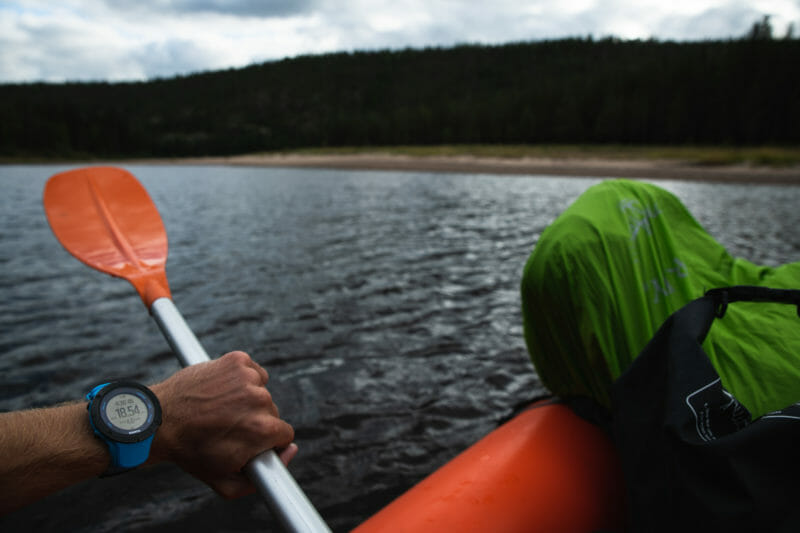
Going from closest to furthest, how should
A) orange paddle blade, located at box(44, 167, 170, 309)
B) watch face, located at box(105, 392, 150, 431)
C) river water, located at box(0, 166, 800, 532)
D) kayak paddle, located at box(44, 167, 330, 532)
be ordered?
watch face, located at box(105, 392, 150, 431) → kayak paddle, located at box(44, 167, 330, 532) → orange paddle blade, located at box(44, 167, 170, 309) → river water, located at box(0, 166, 800, 532)

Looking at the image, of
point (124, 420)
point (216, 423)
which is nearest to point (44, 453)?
point (124, 420)

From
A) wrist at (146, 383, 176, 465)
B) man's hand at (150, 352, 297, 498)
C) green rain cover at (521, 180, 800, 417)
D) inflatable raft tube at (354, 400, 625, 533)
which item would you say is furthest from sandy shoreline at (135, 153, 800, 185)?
wrist at (146, 383, 176, 465)

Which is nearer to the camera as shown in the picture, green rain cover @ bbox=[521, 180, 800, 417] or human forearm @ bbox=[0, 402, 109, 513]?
human forearm @ bbox=[0, 402, 109, 513]

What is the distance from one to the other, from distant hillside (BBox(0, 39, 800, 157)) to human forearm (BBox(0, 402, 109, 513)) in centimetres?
4816

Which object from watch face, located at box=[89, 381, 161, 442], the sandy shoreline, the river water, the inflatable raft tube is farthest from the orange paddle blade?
the sandy shoreline

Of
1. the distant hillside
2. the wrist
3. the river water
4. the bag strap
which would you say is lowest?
the river water

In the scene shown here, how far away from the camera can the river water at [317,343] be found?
7.55 ft

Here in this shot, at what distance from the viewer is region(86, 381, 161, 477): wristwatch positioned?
93cm

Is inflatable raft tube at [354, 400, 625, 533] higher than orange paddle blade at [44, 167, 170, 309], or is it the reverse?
orange paddle blade at [44, 167, 170, 309]

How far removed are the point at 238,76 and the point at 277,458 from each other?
128 meters

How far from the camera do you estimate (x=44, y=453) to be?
2.86 feet

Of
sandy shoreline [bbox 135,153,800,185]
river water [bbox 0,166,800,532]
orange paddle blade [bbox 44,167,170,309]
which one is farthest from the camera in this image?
sandy shoreline [bbox 135,153,800,185]

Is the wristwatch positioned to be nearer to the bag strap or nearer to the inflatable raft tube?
the inflatable raft tube

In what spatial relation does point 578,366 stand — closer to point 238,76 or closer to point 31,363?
point 31,363
